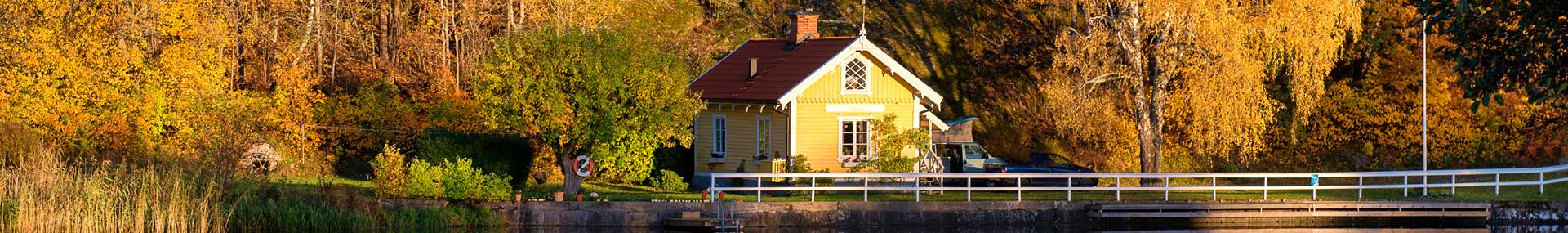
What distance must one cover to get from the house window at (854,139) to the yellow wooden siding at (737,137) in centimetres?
119

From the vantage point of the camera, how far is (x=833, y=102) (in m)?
35.4

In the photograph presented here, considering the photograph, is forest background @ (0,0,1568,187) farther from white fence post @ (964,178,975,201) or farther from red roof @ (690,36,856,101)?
white fence post @ (964,178,975,201)

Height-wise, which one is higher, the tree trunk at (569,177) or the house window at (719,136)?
the house window at (719,136)

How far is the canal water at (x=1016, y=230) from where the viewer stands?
3000 cm

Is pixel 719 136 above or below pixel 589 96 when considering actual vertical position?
below

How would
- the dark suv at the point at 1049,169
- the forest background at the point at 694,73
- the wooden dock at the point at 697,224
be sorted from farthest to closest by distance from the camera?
1. the dark suv at the point at 1049,169
2. the forest background at the point at 694,73
3. the wooden dock at the point at 697,224

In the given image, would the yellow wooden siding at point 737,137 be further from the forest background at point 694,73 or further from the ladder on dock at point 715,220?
the ladder on dock at point 715,220

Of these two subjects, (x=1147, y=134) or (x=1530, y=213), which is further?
(x=1147, y=134)

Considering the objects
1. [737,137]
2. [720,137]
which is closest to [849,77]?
[737,137]

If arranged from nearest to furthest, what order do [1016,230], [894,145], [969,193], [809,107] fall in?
1. [1016,230]
2. [969,193]
3. [894,145]
4. [809,107]

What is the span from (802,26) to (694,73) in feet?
16.6

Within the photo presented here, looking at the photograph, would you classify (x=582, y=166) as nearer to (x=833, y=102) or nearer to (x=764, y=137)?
(x=764, y=137)

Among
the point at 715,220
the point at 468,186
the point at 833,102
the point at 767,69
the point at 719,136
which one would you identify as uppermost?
the point at 767,69

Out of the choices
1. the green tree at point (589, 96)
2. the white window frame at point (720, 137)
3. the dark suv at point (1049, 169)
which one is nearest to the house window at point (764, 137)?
the white window frame at point (720, 137)
